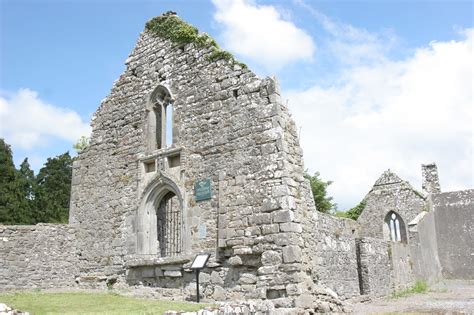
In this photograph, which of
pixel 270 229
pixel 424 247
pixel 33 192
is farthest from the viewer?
pixel 33 192

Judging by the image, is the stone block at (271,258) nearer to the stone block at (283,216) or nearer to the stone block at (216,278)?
the stone block at (283,216)

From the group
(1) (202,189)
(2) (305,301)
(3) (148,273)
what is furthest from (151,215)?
(2) (305,301)

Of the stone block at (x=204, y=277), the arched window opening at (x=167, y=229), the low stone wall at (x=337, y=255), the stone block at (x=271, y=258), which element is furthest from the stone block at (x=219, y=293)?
the low stone wall at (x=337, y=255)

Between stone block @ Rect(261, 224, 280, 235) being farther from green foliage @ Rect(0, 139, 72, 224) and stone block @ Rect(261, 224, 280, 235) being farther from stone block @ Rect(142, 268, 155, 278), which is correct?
green foliage @ Rect(0, 139, 72, 224)

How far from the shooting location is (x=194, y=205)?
11445 millimetres

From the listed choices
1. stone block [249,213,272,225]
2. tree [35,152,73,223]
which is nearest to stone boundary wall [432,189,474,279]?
stone block [249,213,272,225]

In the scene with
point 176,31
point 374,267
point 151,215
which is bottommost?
point 374,267

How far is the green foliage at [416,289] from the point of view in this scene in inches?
703

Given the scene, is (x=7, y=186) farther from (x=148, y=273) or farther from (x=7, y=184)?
(x=148, y=273)

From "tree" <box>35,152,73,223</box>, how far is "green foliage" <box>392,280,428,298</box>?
18951 mm

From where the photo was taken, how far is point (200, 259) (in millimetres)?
10359

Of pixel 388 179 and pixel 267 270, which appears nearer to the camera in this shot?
pixel 267 270

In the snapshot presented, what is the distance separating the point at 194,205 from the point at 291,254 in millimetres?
2885

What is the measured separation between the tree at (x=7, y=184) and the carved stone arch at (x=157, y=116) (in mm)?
16276
